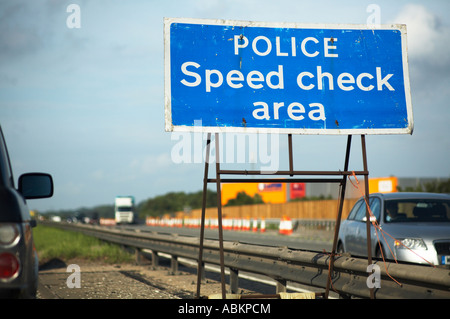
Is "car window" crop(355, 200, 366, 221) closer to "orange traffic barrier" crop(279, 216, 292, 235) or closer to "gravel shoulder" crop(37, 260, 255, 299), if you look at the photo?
"gravel shoulder" crop(37, 260, 255, 299)

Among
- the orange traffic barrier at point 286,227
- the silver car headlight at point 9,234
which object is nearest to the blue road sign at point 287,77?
the silver car headlight at point 9,234

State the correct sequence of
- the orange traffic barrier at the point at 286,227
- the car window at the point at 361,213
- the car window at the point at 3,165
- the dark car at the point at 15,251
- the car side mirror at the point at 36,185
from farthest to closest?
the orange traffic barrier at the point at 286,227
the car window at the point at 361,213
the car side mirror at the point at 36,185
the car window at the point at 3,165
the dark car at the point at 15,251

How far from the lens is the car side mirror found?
16.4ft

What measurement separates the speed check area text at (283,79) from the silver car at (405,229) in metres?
4.03

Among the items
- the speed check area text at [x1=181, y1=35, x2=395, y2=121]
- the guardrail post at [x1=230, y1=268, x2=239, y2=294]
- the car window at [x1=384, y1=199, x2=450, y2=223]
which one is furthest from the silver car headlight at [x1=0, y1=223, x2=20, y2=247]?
the car window at [x1=384, y1=199, x2=450, y2=223]

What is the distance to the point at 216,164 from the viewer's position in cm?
596

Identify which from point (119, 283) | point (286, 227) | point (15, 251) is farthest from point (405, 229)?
point (286, 227)

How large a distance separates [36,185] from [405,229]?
7.03 m

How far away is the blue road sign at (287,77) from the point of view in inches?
244

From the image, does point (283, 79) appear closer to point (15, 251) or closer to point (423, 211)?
point (15, 251)

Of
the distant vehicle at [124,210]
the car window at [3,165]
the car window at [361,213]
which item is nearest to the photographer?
the car window at [3,165]

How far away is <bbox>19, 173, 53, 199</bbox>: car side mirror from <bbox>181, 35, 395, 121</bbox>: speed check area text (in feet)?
5.64

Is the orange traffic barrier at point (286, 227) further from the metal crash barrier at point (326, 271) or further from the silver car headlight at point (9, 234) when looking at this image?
the silver car headlight at point (9, 234)
